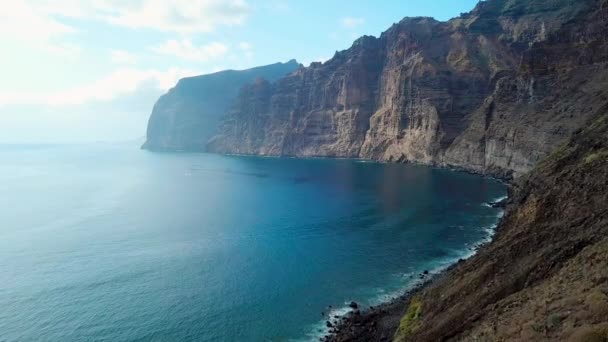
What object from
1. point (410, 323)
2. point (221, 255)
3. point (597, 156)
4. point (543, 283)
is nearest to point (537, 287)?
point (543, 283)

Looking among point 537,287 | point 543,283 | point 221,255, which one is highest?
point 543,283

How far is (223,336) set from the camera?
56.4 metres

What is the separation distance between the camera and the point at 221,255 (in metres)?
88.1

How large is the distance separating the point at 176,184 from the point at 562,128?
466 feet

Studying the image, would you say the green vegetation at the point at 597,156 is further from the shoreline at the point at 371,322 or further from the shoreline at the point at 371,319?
the shoreline at the point at 371,322

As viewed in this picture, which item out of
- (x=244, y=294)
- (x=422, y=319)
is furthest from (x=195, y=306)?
(x=422, y=319)

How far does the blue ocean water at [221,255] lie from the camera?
199ft

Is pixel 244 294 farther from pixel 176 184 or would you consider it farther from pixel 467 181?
pixel 176 184

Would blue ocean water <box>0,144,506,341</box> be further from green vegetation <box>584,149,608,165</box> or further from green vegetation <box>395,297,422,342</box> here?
green vegetation <box>584,149,608,165</box>

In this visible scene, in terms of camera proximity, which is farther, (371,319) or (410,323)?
(371,319)

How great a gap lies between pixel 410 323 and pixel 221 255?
158 feet

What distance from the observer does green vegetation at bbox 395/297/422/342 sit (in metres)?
45.4

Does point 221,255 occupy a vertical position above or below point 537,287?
below

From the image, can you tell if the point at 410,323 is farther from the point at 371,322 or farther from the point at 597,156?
the point at 597,156
